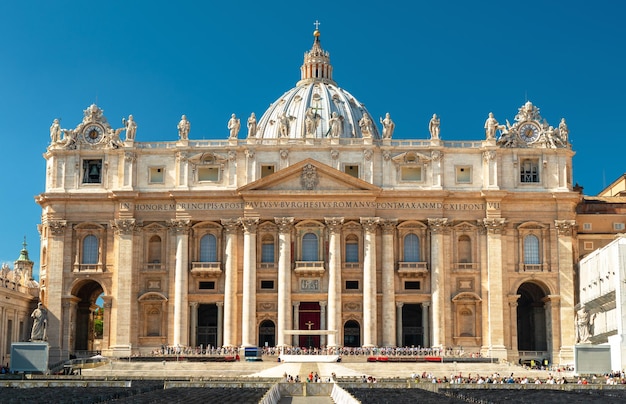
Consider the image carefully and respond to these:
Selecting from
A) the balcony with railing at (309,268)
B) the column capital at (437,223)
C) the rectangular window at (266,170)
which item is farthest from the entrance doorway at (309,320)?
the column capital at (437,223)

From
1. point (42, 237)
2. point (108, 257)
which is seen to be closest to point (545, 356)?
point (108, 257)

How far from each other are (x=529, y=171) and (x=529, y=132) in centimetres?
373

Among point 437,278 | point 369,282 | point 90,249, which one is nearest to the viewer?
point 369,282

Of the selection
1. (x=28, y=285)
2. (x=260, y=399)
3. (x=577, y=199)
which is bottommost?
(x=260, y=399)

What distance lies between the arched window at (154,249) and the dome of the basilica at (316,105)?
128 ft

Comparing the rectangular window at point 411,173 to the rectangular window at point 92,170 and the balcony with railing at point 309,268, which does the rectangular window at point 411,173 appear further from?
the rectangular window at point 92,170

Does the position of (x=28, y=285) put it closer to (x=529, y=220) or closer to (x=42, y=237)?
(x=42, y=237)

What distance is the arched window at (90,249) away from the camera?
101 metres

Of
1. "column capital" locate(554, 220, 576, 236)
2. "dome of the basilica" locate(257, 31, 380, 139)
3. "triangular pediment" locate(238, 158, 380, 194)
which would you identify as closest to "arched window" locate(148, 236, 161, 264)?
"triangular pediment" locate(238, 158, 380, 194)

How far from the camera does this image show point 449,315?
322ft

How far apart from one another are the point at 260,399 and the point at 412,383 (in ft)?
69.3

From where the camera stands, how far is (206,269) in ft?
324

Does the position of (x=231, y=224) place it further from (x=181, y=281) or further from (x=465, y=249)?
(x=465, y=249)

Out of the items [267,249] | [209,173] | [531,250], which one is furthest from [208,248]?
[531,250]
